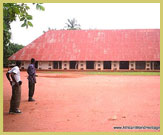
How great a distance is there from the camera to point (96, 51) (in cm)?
2752

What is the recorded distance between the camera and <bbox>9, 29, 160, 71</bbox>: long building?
87.4 ft

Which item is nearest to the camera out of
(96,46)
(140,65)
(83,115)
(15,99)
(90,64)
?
(83,115)

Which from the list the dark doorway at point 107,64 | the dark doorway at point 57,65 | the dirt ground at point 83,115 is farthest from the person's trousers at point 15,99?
the dark doorway at point 107,64

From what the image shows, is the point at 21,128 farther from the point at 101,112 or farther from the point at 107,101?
the point at 107,101

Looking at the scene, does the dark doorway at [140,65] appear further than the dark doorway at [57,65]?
No

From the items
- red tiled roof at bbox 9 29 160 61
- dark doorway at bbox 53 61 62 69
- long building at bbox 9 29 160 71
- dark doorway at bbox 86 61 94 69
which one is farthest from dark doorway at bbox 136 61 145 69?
dark doorway at bbox 53 61 62 69

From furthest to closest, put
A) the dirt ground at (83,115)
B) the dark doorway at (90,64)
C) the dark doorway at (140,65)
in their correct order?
the dark doorway at (90,64) < the dark doorway at (140,65) < the dirt ground at (83,115)

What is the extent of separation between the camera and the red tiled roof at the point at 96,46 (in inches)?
1049

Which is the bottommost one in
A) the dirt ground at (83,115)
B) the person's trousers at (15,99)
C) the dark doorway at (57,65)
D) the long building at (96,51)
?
Answer: the dirt ground at (83,115)

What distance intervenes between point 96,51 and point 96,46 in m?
1.20

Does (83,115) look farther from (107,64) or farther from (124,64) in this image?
(124,64)

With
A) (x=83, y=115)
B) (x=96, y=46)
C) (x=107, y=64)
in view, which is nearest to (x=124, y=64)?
(x=107, y=64)

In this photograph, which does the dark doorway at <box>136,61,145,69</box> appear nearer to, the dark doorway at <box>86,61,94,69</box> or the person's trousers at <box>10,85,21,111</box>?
the dark doorway at <box>86,61,94,69</box>

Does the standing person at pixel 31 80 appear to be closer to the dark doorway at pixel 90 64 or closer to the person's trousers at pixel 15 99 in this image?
the person's trousers at pixel 15 99
